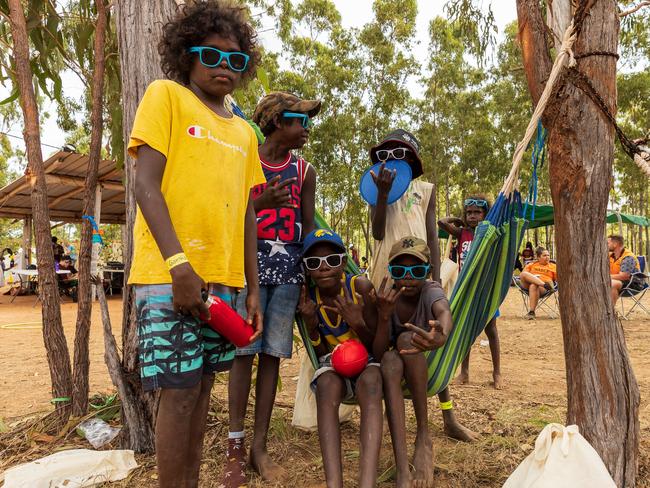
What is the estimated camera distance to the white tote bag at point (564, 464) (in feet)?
4.59

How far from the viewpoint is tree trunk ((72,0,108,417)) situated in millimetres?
2492

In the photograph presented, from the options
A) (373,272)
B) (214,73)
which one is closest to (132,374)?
(373,272)

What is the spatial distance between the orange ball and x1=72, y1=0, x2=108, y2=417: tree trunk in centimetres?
137

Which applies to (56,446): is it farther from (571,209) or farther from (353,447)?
(571,209)

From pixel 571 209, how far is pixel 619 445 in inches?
31.1

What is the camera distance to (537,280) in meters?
7.36

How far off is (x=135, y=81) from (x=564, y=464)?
2112mm

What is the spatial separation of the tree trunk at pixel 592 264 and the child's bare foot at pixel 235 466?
119cm

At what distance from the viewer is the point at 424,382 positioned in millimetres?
1988

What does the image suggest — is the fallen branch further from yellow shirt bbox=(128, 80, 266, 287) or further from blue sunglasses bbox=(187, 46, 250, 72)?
blue sunglasses bbox=(187, 46, 250, 72)

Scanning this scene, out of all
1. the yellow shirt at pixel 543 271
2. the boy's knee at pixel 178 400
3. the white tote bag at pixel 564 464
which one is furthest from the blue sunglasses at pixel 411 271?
the yellow shirt at pixel 543 271

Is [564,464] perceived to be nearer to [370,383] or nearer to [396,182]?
[370,383]

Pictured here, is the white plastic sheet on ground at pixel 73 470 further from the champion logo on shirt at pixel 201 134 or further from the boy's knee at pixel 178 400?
the champion logo on shirt at pixel 201 134

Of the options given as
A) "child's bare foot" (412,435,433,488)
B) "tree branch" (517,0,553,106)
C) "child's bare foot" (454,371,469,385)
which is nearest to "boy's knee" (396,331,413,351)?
"child's bare foot" (412,435,433,488)
